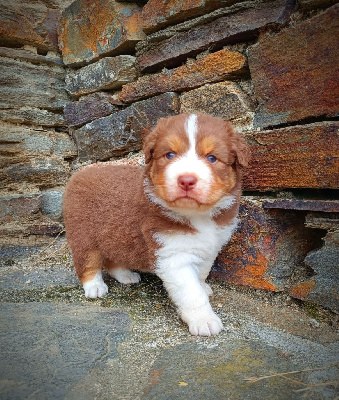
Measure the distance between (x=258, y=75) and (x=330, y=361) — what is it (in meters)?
1.80

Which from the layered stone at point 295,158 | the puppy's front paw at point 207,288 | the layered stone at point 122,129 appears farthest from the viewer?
the layered stone at point 122,129

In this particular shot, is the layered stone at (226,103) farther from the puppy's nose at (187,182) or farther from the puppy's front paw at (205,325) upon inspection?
the puppy's front paw at (205,325)

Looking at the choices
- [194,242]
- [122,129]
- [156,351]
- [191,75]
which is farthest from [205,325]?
[122,129]

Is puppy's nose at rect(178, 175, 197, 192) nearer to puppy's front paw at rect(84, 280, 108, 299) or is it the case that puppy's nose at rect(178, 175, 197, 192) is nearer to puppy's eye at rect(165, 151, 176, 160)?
puppy's eye at rect(165, 151, 176, 160)

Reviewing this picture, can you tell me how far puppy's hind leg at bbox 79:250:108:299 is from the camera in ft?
9.19

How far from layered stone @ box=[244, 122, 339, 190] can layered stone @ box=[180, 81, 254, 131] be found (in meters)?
0.17

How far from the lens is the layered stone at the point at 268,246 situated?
8.30 feet

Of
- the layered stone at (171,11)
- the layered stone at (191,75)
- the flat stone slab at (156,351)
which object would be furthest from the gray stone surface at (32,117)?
the flat stone slab at (156,351)

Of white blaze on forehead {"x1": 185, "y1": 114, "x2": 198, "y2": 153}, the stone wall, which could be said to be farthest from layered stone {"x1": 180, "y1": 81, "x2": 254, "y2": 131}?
white blaze on forehead {"x1": 185, "y1": 114, "x2": 198, "y2": 153}

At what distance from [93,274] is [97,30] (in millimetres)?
2338

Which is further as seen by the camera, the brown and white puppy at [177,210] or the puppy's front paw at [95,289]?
the puppy's front paw at [95,289]

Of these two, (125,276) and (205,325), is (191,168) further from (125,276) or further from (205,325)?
(125,276)

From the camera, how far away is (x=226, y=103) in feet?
8.69

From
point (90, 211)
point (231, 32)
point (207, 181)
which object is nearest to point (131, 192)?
point (90, 211)
